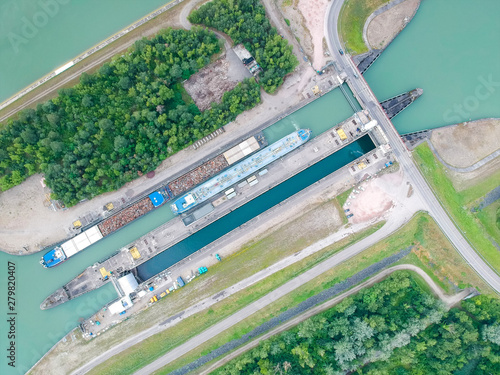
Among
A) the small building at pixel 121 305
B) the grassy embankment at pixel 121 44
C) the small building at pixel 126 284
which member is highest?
the grassy embankment at pixel 121 44

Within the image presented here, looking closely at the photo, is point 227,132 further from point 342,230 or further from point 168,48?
point 342,230

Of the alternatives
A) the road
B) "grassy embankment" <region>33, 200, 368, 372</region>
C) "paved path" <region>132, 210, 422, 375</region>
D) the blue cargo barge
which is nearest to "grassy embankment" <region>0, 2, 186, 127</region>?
the road

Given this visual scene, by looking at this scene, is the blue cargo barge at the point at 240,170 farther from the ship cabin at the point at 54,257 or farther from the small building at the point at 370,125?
the ship cabin at the point at 54,257

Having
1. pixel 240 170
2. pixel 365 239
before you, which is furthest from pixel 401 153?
pixel 240 170

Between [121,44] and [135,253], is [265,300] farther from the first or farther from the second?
[121,44]

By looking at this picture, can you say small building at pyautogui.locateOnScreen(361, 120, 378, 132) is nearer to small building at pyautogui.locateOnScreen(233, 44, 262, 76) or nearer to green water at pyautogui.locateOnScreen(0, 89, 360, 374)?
green water at pyautogui.locateOnScreen(0, 89, 360, 374)

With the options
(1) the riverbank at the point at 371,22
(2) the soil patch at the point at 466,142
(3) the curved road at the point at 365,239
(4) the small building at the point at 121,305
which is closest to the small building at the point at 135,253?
(4) the small building at the point at 121,305

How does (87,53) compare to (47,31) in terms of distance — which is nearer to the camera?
(87,53)
